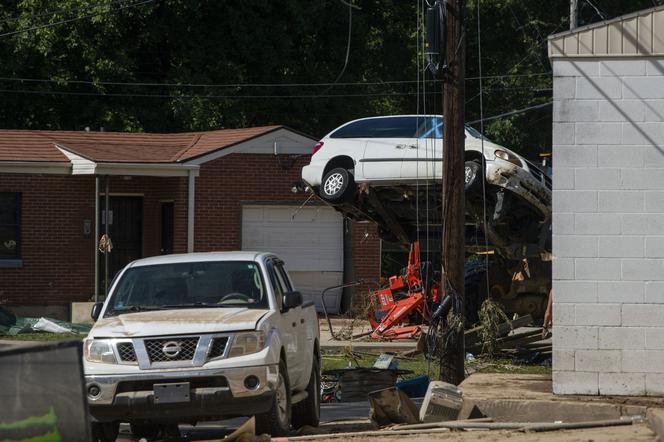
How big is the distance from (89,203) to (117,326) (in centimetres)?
1719

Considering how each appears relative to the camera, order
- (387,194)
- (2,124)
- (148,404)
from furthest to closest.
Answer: (2,124), (387,194), (148,404)

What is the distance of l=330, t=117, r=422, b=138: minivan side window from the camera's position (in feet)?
66.6

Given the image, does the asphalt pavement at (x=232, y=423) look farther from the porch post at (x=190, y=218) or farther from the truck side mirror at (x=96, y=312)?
the porch post at (x=190, y=218)

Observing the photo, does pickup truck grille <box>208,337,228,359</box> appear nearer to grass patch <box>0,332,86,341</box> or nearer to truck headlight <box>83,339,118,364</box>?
truck headlight <box>83,339,118,364</box>

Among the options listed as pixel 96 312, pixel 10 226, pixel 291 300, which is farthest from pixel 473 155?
pixel 10 226

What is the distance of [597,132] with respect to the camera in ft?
36.3

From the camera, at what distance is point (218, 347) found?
34.3 feet

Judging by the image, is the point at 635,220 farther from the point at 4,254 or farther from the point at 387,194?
the point at 4,254

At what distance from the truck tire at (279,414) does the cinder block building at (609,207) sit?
2508 millimetres

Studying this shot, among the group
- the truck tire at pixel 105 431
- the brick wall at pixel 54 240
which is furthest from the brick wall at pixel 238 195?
the truck tire at pixel 105 431

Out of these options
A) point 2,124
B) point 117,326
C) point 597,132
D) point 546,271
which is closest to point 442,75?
point 597,132

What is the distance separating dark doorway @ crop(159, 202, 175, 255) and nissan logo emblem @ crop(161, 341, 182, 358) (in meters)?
17.8

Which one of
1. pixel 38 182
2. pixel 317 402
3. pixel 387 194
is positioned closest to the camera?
pixel 317 402

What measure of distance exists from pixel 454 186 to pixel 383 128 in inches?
246
